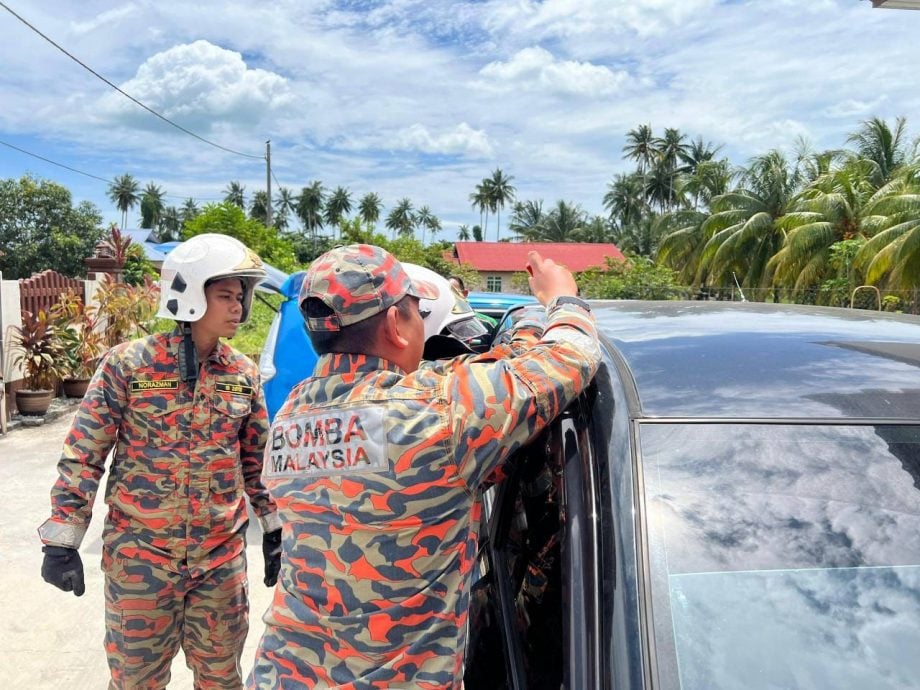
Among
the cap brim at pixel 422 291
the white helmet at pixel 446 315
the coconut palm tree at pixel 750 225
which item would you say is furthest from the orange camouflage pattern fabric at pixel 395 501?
the coconut palm tree at pixel 750 225

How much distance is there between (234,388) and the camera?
8.06ft

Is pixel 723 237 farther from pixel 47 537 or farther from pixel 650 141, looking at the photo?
pixel 650 141

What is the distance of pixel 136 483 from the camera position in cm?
232

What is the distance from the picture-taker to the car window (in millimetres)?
1099

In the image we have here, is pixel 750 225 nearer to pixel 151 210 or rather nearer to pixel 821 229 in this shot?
pixel 821 229

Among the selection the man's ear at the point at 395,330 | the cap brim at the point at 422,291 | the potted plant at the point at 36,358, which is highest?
the cap brim at the point at 422,291

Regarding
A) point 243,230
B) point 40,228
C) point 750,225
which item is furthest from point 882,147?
point 40,228

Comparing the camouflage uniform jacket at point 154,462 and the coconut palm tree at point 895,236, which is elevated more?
the coconut palm tree at point 895,236

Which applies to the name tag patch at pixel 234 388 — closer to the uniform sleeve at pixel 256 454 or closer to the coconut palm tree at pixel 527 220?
the uniform sleeve at pixel 256 454

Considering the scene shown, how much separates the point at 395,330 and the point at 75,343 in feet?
30.0

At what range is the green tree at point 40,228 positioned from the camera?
115ft

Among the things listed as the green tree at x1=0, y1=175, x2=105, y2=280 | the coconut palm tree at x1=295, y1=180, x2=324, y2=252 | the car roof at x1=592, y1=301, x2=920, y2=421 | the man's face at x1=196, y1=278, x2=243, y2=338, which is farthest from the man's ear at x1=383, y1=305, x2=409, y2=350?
the coconut palm tree at x1=295, y1=180, x2=324, y2=252

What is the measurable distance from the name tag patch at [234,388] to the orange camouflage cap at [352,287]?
1.08 meters

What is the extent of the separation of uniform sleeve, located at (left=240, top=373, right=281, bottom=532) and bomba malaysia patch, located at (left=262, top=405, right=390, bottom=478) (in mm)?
1112
